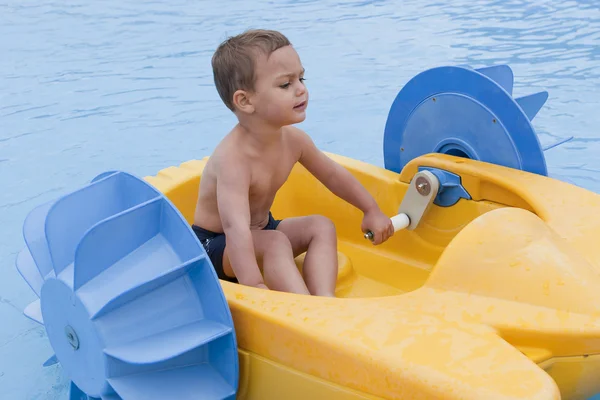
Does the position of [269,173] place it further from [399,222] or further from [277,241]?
[399,222]

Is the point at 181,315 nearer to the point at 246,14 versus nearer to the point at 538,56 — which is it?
the point at 538,56

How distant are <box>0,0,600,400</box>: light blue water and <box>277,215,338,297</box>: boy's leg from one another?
25.1 inches

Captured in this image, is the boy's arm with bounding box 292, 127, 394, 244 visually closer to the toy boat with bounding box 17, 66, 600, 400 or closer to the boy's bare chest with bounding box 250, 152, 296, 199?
the boy's bare chest with bounding box 250, 152, 296, 199

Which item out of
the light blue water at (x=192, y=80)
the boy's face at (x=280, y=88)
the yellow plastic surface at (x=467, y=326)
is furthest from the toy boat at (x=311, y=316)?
the light blue water at (x=192, y=80)

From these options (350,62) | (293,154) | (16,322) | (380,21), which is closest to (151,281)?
(293,154)

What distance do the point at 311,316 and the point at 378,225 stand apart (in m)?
0.52

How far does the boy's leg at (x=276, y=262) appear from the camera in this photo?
5.19ft

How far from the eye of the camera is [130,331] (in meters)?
1.33

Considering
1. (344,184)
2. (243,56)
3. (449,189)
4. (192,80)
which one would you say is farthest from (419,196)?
(192,80)

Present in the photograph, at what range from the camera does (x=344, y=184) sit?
73.2 inches

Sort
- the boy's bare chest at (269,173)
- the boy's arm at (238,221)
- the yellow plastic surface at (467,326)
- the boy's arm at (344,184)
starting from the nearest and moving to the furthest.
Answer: the yellow plastic surface at (467,326)
the boy's arm at (238,221)
the boy's bare chest at (269,173)
the boy's arm at (344,184)

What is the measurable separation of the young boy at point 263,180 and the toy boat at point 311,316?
193 mm

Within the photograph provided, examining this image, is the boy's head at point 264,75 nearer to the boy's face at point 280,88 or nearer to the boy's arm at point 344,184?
the boy's face at point 280,88

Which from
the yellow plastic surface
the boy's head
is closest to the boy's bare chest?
the boy's head
